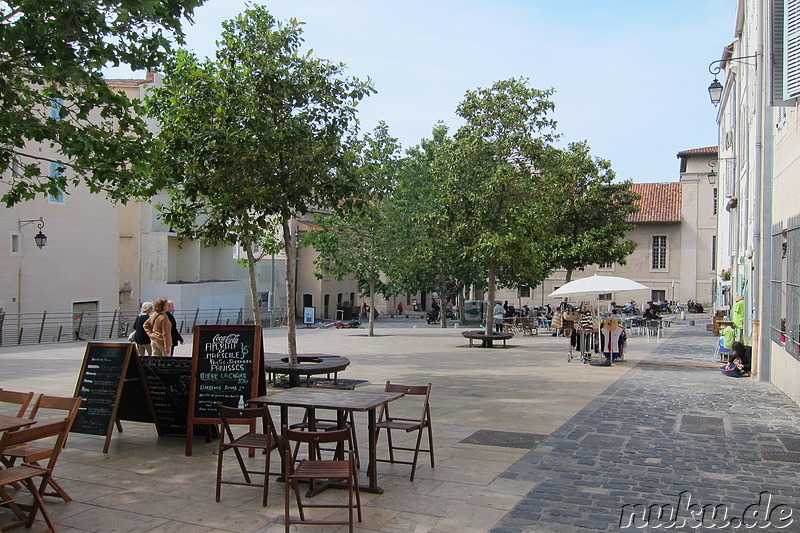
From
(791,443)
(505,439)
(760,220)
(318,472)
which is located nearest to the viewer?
(318,472)

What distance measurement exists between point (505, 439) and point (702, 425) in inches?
118

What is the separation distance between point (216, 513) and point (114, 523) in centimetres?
76

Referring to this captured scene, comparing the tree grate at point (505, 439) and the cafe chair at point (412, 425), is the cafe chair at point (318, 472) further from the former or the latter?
the tree grate at point (505, 439)

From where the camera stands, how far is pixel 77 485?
22.0 feet

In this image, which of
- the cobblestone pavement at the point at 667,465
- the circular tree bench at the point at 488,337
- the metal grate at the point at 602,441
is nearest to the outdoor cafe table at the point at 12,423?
the cobblestone pavement at the point at 667,465

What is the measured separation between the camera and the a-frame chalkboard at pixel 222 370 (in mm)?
7941

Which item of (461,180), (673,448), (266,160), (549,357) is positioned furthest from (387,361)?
(673,448)

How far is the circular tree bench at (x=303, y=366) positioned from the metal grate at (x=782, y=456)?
249 inches

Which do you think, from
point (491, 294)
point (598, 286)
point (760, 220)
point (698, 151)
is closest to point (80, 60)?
point (760, 220)

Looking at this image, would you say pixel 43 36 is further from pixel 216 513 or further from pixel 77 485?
pixel 216 513

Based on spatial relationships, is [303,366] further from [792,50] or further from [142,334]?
[792,50]

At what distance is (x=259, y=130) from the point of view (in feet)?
39.5

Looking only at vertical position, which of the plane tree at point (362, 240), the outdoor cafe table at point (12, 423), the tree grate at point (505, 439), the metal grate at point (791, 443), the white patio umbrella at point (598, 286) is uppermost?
the plane tree at point (362, 240)

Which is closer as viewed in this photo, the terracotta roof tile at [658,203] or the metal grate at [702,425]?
the metal grate at [702,425]
